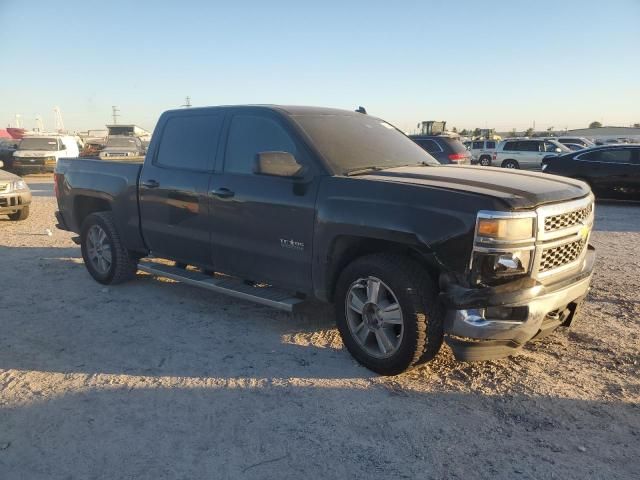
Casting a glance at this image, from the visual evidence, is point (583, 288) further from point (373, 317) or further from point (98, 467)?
point (98, 467)

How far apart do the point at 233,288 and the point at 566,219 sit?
109 inches

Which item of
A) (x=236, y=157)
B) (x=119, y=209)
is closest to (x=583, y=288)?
(x=236, y=157)

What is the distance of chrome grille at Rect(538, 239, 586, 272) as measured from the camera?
3439 millimetres

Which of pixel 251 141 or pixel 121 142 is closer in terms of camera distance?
pixel 251 141

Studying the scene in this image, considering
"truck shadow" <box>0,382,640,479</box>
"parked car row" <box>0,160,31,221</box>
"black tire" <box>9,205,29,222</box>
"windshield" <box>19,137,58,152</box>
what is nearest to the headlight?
"truck shadow" <box>0,382,640,479</box>

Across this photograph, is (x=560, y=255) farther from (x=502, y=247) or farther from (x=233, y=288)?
(x=233, y=288)

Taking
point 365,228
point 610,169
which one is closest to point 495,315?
point 365,228

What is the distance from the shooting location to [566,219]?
3547mm

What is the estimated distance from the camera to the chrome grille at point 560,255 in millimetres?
3439

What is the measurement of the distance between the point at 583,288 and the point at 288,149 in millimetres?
2485

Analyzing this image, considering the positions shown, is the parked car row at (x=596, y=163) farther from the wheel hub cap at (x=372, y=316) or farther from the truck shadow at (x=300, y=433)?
the truck shadow at (x=300, y=433)

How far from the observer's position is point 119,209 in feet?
19.2

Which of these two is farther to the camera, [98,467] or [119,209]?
[119,209]

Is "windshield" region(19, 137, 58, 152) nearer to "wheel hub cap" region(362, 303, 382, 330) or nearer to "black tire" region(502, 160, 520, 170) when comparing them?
"black tire" region(502, 160, 520, 170)
